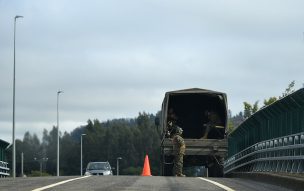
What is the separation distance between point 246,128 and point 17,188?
17784 millimetres

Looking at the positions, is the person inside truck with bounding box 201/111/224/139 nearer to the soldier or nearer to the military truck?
the military truck

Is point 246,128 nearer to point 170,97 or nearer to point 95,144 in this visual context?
point 170,97

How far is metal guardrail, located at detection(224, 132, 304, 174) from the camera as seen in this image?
763 inches

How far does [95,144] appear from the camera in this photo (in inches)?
7180

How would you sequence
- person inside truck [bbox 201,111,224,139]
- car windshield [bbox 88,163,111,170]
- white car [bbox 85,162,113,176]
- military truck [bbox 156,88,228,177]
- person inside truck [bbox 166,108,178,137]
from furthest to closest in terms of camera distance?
car windshield [bbox 88,163,111,170] < white car [bbox 85,162,113,176] < person inside truck [bbox 201,111,224,139] < person inside truck [bbox 166,108,178,137] < military truck [bbox 156,88,228,177]

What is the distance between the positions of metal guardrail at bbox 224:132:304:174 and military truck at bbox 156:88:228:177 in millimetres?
1283

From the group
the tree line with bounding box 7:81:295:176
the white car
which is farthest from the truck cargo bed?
the tree line with bounding box 7:81:295:176

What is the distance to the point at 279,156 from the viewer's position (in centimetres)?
2188

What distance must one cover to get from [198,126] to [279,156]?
37.1 feet

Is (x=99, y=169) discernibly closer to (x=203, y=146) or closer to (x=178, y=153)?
(x=203, y=146)

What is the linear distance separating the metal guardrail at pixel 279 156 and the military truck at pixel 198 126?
1.28m

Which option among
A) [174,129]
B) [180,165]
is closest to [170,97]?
[174,129]

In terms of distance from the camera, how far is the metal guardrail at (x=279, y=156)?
19.4 m

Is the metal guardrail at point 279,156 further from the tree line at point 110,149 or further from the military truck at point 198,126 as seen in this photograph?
the tree line at point 110,149
